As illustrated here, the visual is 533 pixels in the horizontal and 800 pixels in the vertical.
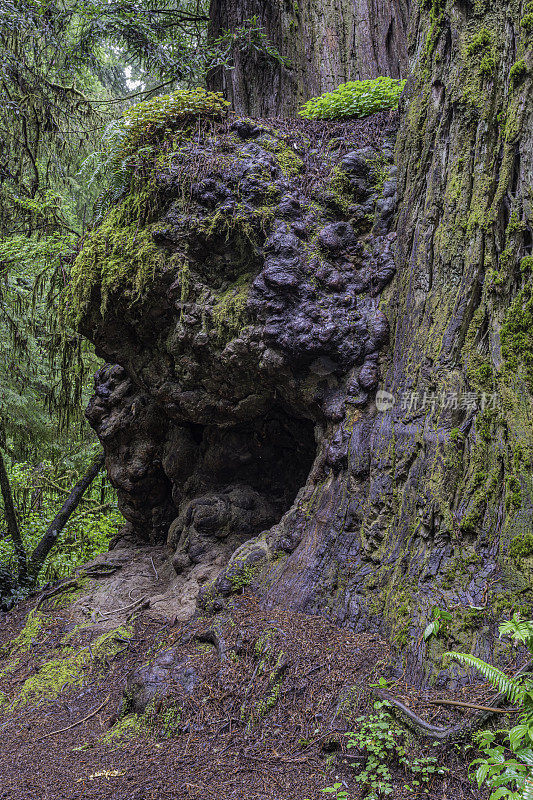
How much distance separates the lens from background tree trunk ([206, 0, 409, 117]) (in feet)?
20.5

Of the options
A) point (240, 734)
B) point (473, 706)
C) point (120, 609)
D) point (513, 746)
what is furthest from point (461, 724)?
point (120, 609)

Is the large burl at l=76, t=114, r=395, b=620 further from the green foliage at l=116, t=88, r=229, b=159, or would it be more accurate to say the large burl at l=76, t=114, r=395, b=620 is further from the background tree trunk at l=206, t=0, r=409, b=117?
the background tree trunk at l=206, t=0, r=409, b=117

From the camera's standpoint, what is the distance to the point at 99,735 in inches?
146

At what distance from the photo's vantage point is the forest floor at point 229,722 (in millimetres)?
2617

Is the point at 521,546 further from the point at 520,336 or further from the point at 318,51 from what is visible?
the point at 318,51

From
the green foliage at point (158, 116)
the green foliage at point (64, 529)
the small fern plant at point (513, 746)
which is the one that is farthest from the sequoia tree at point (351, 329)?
the green foliage at point (64, 529)

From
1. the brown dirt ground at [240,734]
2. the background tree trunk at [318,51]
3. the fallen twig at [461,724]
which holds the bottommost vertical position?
the brown dirt ground at [240,734]

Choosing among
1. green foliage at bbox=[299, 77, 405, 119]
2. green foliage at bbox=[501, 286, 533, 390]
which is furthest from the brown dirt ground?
green foliage at bbox=[299, 77, 405, 119]

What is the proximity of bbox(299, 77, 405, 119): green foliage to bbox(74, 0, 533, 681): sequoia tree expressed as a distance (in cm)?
23

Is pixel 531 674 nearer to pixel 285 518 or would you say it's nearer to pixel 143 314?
pixel 285 518

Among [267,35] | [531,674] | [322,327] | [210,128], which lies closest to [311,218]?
[322,327]

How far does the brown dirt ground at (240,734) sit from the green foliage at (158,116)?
460cm

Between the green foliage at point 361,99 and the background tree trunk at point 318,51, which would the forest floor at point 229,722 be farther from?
the background tree trunk at point 318,51

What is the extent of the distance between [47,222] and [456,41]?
6.15 m
